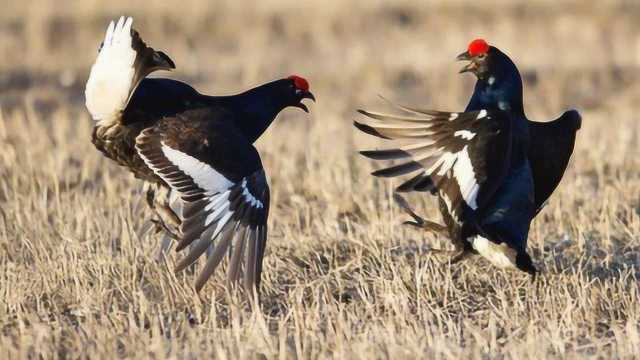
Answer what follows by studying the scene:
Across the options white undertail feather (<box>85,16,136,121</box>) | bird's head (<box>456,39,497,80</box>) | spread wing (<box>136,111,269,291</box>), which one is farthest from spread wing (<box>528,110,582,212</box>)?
white undertail feather (<box>85,16,136,121</box>)

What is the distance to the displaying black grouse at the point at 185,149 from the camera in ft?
17.4

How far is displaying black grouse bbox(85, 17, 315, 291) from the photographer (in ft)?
17.4

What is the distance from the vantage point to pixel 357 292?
554cm

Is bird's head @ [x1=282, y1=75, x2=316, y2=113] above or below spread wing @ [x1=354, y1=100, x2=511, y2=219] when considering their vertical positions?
above

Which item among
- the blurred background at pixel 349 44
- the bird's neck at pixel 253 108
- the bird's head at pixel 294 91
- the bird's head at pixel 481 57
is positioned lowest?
the bird's neck at pixel 253 108

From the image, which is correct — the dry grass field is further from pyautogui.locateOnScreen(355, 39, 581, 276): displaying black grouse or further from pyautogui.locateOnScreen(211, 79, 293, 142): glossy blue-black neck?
pyautogui.locateOnScreen(211, 79, 293, 142): glossy blue-black neck

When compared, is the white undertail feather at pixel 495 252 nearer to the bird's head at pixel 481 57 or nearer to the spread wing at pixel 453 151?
the spread wing at pixel 453 151

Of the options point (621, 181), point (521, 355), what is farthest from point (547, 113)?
point (521, 355)

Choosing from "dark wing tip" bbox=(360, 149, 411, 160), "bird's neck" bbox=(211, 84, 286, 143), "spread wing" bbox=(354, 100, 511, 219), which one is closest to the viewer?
"dark wing tip" bbox=(360, 149, 411, 160)

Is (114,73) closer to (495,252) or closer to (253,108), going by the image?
(253,108)

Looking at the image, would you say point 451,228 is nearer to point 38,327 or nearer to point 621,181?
point 38,327

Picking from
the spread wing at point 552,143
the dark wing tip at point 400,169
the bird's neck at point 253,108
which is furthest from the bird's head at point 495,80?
the bird's neck at point 253,108

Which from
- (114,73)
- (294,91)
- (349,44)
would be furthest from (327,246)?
(349,44)

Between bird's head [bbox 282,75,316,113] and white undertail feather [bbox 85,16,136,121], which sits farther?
bird's head [bbox 282,75,316,113]
